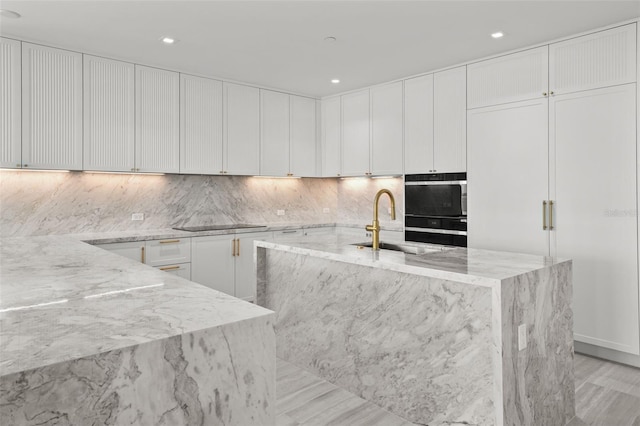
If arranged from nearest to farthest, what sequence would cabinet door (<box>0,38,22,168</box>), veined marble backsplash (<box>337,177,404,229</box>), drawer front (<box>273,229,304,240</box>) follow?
cabinet door (<box>0,38,22,168</box>)
drawer front (<box>273,229,304,240</box>)
veined marble backsplash (<box>337,177,404,229</box>)

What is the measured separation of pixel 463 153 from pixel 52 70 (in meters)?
3.80

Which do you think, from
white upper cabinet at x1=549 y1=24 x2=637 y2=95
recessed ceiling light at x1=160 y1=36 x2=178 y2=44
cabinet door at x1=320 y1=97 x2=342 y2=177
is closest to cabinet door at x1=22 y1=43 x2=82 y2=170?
recessed ceiling light at x1=160 y1=36 x2=178 y2=44

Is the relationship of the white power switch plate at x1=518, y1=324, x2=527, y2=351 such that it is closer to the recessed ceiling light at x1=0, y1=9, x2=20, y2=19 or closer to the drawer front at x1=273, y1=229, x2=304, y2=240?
the drawer front at x1=273, y1=229, x2=304, y2=240

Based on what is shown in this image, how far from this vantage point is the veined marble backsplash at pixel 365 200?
5.30 m

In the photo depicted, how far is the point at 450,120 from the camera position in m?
4.37

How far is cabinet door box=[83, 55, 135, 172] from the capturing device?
3.95 metres

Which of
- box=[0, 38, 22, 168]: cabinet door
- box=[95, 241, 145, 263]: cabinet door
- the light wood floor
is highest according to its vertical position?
box=[0, 38, 22, 168]: cabinet door

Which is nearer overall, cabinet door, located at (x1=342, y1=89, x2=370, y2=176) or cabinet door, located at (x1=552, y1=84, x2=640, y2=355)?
cabinet door, located at (x1=552, y1=84, x2=640, y2=355)

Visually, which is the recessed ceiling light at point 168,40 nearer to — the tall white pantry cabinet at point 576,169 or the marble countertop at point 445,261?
the marble countertop at point 445,261

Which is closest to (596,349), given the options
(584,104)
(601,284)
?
(601,284)

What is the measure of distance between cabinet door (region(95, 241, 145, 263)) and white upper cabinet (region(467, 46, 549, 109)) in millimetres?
3390

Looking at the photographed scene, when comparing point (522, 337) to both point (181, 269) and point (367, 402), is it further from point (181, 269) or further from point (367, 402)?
point (181, 269)

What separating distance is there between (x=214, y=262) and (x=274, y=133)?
1.78 metres

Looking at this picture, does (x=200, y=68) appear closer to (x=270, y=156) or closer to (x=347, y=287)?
(x=270, y=156)
